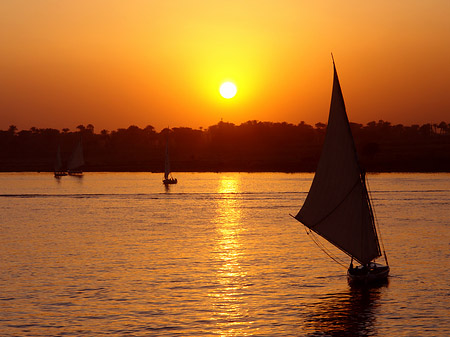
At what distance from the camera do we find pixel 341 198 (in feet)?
133

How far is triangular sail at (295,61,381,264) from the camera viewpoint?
39.8m

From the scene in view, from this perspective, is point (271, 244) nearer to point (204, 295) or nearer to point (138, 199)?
point (204, 295)

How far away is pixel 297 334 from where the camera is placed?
3128 centimetres

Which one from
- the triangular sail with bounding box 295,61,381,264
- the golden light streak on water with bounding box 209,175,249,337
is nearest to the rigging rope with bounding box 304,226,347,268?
the triangular sail with bounding box 295,61,381,264

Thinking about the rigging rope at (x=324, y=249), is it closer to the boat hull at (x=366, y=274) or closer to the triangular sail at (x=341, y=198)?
the triangular sail at (x=341, y=198)

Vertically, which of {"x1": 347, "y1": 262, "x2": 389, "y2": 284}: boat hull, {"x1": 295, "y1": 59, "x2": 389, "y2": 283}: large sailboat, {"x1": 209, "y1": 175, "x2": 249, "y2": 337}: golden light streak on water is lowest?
{"x1": 209, "y1": 175, "x2": 249, "y2": 337}: golden light streak on water

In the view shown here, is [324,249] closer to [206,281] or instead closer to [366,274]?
[206,281]

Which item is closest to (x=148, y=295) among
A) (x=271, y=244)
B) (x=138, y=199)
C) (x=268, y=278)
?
(x=268, y=278)

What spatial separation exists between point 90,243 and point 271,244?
1578 cm

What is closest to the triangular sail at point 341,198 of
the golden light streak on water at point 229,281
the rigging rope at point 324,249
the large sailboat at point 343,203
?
the large sailboat at point 343,203

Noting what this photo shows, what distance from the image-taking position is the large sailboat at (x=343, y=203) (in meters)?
39.8

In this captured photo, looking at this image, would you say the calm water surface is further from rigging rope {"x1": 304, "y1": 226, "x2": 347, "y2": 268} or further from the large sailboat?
the large sailboat

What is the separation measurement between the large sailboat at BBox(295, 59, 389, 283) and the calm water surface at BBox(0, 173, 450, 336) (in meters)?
2.16

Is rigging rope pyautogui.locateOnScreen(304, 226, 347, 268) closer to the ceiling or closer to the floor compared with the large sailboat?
closer to the floor
